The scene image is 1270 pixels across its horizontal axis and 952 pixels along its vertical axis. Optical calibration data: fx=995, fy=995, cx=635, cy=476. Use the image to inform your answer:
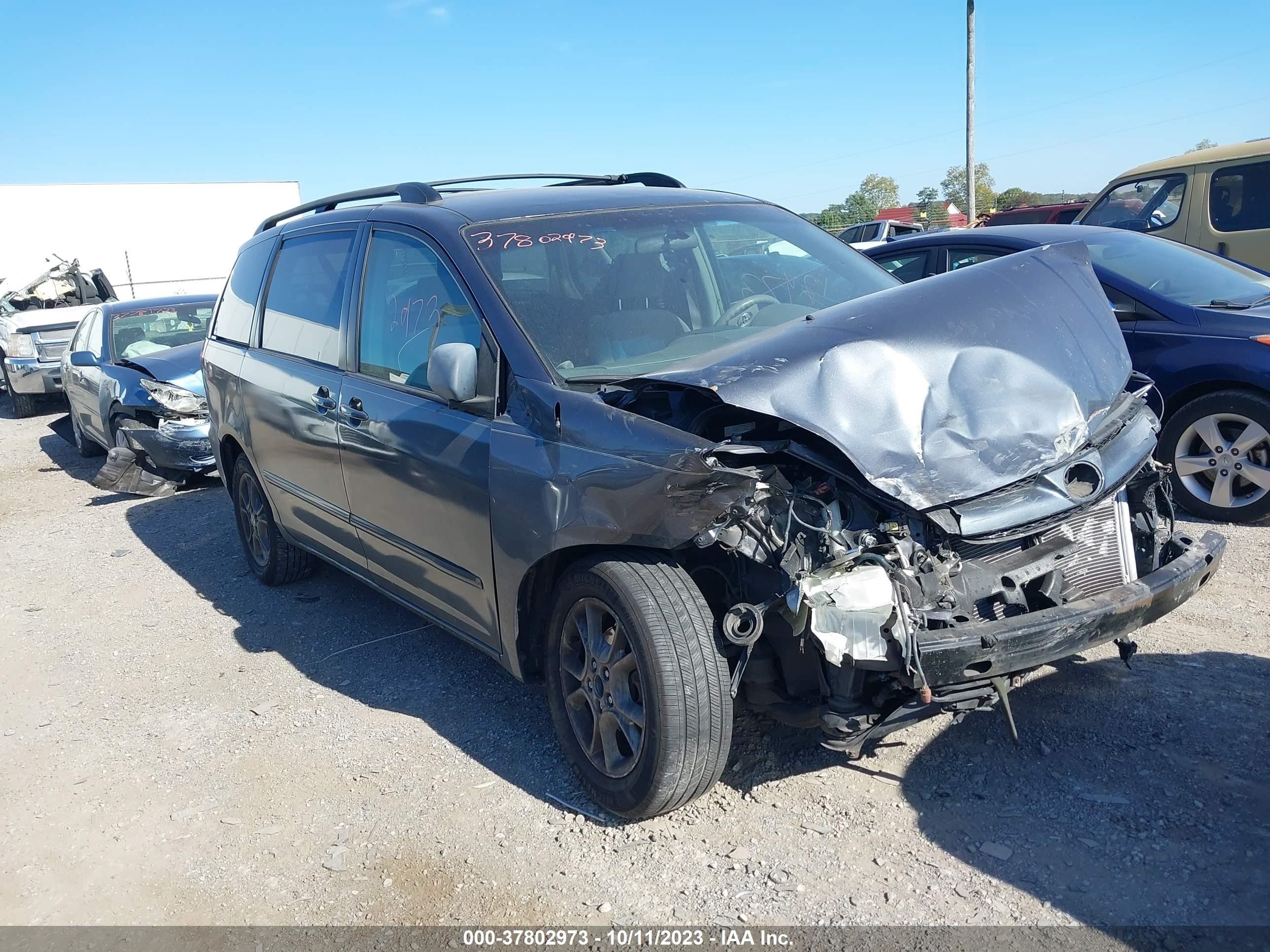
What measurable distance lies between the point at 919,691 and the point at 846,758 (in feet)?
2.63

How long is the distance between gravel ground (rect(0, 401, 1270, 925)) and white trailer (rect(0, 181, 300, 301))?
2718 centimetres

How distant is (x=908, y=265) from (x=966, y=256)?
0.51 meters

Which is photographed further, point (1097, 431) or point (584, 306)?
point (584, 306)

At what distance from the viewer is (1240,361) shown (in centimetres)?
524

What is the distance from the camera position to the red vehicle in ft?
53.5

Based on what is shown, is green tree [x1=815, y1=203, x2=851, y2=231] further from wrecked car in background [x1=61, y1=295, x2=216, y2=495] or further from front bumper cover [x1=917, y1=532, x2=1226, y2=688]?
front bumper cover [x1=917, y1=532, x2=1226, y2=688]

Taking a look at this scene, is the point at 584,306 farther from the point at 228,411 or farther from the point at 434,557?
the point at 228,411

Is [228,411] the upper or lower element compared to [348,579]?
upper

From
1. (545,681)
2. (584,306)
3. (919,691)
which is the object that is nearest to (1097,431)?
(919,691)

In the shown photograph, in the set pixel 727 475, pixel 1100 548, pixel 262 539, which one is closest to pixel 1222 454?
pixel 1100 548

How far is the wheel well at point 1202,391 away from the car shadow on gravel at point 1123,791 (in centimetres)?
206

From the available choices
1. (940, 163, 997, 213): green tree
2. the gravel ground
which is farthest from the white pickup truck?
(940, 163, 997, 213): green tree

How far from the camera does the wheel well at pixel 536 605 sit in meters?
3.32

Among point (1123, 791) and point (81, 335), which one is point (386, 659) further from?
→ point (81, 335)
